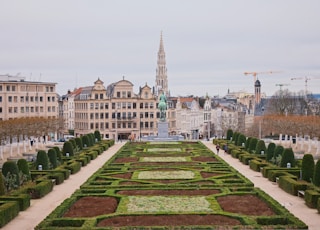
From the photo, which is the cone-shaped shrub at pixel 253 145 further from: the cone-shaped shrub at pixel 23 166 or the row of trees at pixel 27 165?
the cone-shaped shrub at pixel 23 166

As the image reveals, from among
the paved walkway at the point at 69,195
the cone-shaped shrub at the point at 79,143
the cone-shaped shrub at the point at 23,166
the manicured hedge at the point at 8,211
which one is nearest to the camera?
the manicured hedge at the point at 8,211

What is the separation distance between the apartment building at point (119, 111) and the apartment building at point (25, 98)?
280 inches

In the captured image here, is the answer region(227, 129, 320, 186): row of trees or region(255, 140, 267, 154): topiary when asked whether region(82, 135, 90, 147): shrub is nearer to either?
region(227, 129, 320, 186): row of trees

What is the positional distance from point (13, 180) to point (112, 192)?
19.9ft

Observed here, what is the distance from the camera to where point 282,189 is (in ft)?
112

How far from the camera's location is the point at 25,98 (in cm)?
10912

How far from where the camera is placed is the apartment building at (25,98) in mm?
103125

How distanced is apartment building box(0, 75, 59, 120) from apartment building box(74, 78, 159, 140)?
7116 millimetres

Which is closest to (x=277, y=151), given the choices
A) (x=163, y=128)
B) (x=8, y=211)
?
(x=8, y=211)

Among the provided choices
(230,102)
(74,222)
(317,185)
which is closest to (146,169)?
(317,185)

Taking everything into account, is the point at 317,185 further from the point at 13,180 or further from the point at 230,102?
the point at 230,102

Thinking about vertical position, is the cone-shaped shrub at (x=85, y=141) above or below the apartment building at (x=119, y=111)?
below

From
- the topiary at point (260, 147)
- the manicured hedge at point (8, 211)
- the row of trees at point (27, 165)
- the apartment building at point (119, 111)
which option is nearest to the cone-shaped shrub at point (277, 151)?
the topiary at point (260, 147)

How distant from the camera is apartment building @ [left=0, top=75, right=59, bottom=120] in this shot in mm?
103125
